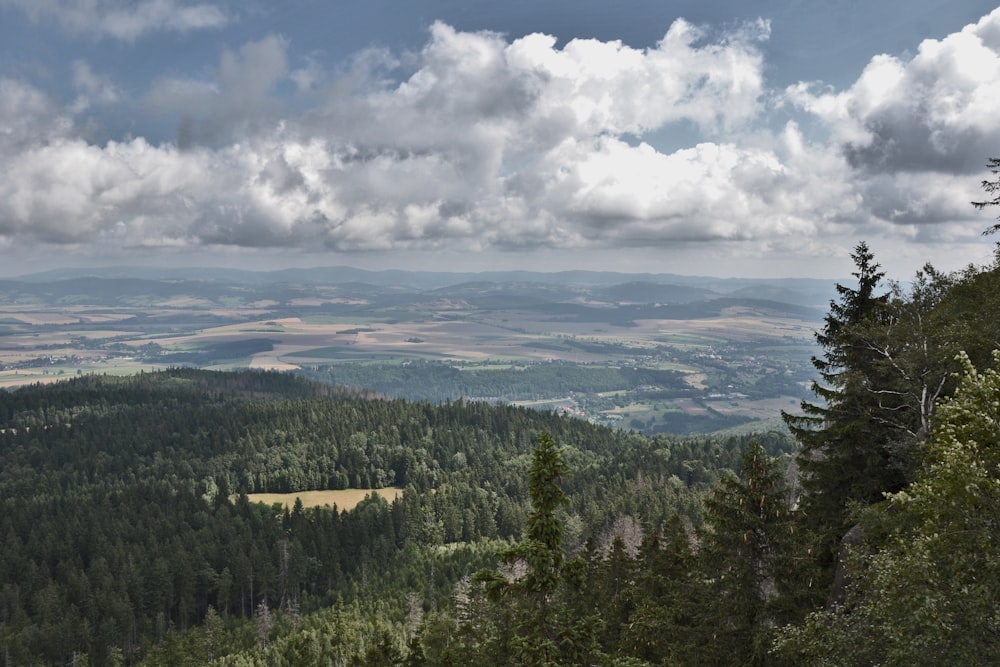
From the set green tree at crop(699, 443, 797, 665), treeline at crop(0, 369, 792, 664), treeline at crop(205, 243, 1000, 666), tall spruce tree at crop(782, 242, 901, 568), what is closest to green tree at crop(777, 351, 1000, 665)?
treeline at crop(205, 243, 1000, 666)

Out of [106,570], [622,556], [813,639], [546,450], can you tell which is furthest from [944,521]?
[106,570]

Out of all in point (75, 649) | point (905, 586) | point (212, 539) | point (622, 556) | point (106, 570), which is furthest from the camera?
point (212, 539)

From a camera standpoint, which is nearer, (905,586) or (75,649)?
(905,586)

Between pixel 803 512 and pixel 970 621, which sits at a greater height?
pixel 970 621

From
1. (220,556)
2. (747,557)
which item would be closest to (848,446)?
(747,557)

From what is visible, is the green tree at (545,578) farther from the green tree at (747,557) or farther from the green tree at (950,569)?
the green tree at (950,569)

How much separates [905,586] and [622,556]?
35.9 meters

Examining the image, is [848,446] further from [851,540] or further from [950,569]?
[950,569]

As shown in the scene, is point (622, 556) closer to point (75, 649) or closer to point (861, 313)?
point (861, 313)

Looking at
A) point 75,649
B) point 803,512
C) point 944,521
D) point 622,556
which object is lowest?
point 75,649

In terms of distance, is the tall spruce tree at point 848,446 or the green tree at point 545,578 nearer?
the green tree at point 545,578

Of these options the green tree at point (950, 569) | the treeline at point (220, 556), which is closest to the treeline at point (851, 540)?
the green tree at point (950, 569)

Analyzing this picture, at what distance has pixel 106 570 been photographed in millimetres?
128000

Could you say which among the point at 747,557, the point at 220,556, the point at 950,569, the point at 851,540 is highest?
the point at 950,569
